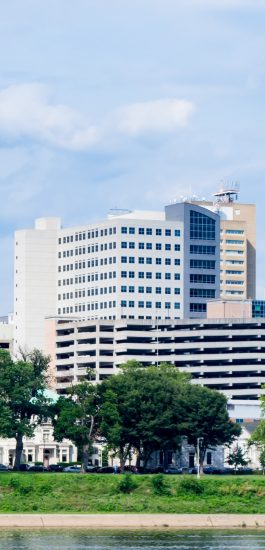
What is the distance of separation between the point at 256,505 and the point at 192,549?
3460 cm

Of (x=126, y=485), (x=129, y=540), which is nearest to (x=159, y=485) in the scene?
(x=126, y=485)

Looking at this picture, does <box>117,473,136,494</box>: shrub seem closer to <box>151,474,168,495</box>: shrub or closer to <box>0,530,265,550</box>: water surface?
<box>151,474,168,495</box>: shrub

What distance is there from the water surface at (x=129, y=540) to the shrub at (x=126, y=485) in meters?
16.0

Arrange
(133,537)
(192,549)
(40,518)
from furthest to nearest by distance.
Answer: (40,518)
(133,537)
(192,549)

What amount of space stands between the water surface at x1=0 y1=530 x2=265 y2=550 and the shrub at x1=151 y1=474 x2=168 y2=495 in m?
15.0

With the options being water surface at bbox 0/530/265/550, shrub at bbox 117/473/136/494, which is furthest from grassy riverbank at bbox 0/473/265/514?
water surface at bbox 0/530/265/550

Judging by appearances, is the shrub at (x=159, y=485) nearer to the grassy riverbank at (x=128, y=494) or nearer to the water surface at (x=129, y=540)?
the grassy riverbank at (x=128, y=494)

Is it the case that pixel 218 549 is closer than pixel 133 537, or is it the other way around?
pixel 218 549

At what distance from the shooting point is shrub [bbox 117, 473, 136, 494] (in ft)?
570

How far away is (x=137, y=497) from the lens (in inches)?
6752

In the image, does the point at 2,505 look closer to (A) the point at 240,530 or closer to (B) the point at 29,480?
(B) the point at 29,480

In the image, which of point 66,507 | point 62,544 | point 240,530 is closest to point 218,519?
point 240,530

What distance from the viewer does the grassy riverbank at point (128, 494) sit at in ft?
553

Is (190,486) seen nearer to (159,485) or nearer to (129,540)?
(159,485)
